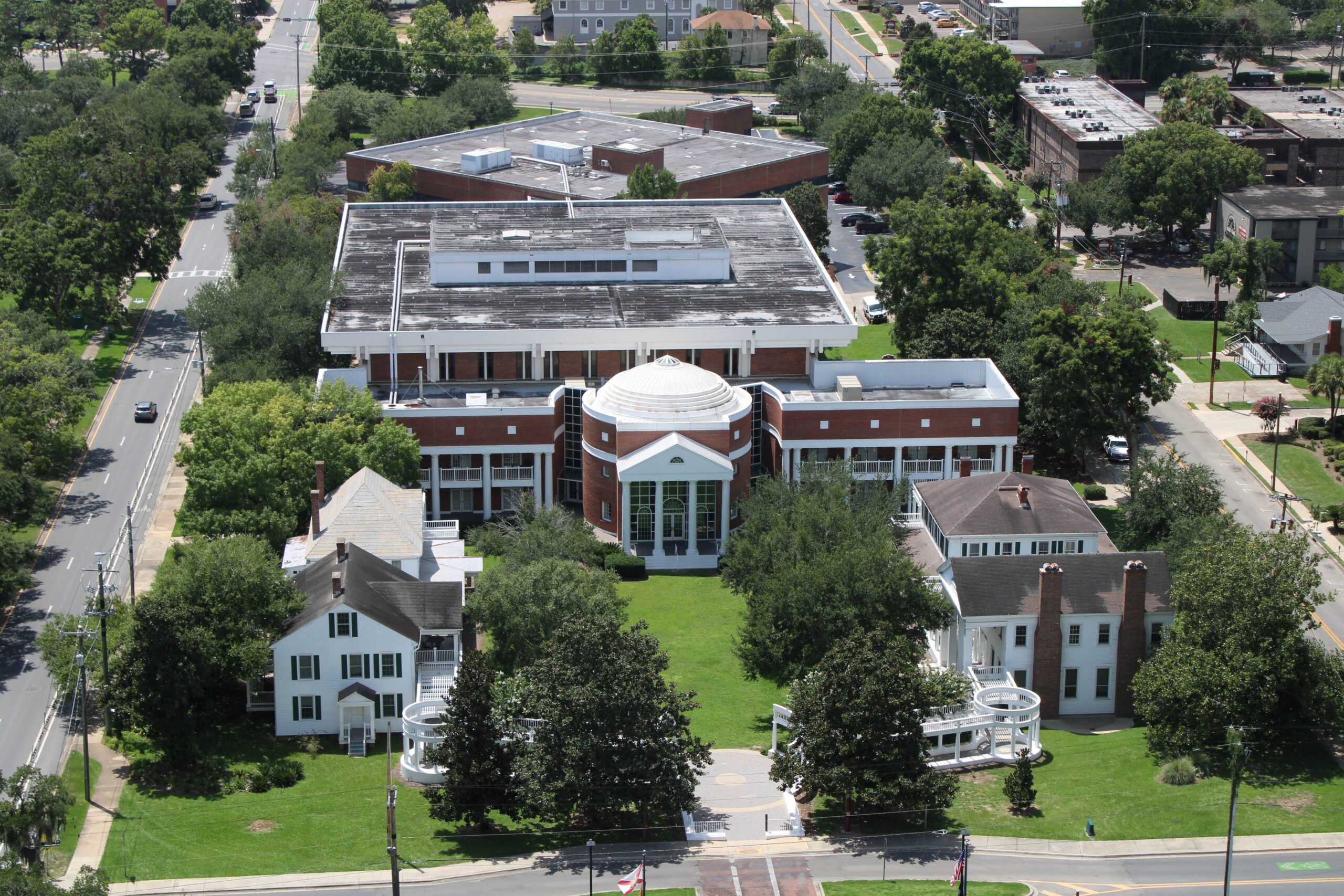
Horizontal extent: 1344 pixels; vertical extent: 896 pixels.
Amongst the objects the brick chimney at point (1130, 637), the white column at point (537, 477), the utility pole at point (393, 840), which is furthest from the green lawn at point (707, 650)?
the utility pole at point (393, 840)

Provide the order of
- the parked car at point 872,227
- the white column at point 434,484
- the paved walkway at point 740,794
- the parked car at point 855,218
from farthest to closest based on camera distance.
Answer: the parked car at point 855,218 → the parked car at point 872,227 → the white column at point 434,484 → the paved walkway at point 740,794

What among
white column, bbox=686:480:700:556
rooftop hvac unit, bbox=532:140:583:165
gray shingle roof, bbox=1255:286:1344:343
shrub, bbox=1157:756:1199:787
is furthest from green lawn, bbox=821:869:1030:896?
rooftop hvac unit, bbox=532:140:583:165

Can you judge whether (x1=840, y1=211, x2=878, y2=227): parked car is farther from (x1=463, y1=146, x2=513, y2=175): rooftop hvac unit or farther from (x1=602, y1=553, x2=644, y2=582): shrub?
(x1=602, y1=553, x2=644, y2=582): shrub

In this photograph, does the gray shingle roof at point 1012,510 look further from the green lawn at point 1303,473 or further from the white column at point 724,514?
the green lawn at point 1303,473

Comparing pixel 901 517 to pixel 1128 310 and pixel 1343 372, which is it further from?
pixel 1343 372

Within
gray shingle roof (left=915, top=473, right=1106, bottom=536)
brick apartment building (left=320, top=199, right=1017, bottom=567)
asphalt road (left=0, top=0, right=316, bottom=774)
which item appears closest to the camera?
asphalt road (left=0, top=0, right=316, bottom=774)

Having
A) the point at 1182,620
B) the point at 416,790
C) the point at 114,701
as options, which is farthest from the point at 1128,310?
the point at 114,701
